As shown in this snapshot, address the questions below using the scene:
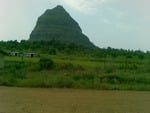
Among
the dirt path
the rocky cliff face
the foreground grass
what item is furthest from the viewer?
the rocky cliff face

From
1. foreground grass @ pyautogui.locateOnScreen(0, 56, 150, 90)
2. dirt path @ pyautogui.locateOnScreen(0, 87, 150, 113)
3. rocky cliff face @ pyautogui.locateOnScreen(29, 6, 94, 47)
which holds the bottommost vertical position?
dirt path @ pyautogui.locateOnScreen(0, 87, 150, 113)

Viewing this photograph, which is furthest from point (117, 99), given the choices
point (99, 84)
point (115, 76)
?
point (115, 76)

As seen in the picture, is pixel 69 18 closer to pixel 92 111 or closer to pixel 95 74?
pixel 95 74

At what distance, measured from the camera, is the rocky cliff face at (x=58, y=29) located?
6875 cm

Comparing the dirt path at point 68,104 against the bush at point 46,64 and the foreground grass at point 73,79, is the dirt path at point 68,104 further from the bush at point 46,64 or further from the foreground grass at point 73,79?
the bush at point 46,64

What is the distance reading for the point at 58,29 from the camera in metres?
70.8

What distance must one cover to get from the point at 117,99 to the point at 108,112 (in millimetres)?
3557

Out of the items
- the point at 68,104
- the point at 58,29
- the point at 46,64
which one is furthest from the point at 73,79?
the point at 58,29

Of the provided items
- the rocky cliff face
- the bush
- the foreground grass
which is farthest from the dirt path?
the rocky cliff face

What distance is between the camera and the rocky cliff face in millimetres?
68750

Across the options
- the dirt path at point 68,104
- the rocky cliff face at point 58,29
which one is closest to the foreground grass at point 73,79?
the dirt path at point 68,104

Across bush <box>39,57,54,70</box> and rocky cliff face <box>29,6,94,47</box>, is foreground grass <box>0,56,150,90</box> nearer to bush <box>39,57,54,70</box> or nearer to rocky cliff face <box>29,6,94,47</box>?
bush <box>39,57,54,70</box>

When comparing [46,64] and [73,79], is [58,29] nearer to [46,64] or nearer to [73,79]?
[46,64]

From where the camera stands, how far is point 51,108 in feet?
35.5
